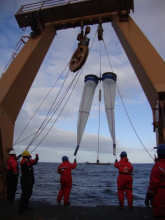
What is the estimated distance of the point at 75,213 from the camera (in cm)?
541

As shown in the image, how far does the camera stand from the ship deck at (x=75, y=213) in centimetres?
496

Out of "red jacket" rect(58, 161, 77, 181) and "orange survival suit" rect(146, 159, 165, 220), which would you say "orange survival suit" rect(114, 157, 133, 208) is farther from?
"orange survival suit" rect(146, 159, 165, 220)

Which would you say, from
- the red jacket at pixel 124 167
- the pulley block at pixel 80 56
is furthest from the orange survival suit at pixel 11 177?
the pulley block at pixel 80 56

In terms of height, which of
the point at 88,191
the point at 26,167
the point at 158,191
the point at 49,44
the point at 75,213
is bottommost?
the point at 88,191

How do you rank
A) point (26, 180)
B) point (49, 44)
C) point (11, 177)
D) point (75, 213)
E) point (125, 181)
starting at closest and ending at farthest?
point (75, 213)
point (26, 180)
point (125, 181)
point (11, 177)
point (49, 44)

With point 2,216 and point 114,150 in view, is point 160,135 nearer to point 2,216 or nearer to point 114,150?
point 114,150

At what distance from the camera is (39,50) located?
909cm

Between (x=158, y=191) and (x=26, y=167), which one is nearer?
(x=158, y=191)

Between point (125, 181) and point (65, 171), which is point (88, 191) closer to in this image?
point (65, 171)

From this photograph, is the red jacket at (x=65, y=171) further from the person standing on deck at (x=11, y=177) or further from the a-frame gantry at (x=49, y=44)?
the a-frame gantry at (x=49, y=44)

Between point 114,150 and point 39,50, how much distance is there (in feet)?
17.2

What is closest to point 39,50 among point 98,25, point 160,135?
point 98,25

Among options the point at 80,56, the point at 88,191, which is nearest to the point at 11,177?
the point at 80,56

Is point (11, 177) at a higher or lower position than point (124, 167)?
lower
